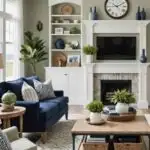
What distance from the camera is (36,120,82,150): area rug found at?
466cm

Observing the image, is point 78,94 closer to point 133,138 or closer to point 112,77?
→ point 112,77

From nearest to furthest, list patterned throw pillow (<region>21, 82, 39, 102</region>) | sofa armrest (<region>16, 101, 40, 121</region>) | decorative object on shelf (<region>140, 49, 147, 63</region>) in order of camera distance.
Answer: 1. sofa armrest (<region>16, 101, 40, 121</region>)
2. patterned throw pillow (<region>21, 82, 39, 102</region>)
3. decorative object on shelf (<region>140, 49, 147, 63</region>)

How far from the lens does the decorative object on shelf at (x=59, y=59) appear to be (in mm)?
8562

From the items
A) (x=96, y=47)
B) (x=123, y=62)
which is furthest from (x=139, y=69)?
(x=96, y=47)

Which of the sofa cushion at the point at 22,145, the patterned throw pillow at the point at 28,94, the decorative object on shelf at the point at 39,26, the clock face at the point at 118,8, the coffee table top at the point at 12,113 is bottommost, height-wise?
the sofa cushion at the point at 22,145

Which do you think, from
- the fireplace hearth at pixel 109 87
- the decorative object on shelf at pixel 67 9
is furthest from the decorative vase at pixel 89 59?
the decorative object on shelf at pixel 67 9

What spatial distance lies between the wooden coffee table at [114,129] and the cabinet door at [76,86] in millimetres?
4056

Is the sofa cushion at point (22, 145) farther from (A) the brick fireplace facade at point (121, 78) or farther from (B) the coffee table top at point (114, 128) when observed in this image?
(A) the brick fireplace facade at point (121, 78)

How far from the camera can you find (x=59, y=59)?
8625 mm

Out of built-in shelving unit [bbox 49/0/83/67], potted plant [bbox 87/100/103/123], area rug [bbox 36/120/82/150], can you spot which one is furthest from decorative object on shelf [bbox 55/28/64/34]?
potted plant [bbox 87/100/103/123]

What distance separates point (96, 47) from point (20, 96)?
3.20 metres

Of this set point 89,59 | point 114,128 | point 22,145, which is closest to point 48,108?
point 114,128

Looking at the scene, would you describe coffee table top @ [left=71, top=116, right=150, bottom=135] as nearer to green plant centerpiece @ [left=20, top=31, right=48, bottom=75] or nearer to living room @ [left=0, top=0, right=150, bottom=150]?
living room @ [left=0, top=0, right=150, bottom=150]

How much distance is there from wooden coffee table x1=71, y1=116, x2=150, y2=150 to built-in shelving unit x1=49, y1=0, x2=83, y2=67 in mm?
4507
